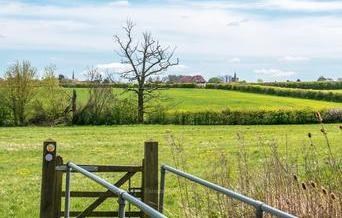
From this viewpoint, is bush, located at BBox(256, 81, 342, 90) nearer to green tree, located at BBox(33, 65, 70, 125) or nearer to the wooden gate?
green tree, located at BBox(33, 65, 70, 125)

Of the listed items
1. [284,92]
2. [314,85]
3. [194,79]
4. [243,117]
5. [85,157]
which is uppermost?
[194,79]

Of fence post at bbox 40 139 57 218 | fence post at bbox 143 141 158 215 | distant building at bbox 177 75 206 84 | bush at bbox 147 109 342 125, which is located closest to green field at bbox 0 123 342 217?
fence post at bbox 143 141 158 215

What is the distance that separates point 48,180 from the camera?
852 cm

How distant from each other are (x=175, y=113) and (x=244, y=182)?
135 ft

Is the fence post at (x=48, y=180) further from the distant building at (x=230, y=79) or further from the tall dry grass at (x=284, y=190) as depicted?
the distant building at (x=230, y=79)

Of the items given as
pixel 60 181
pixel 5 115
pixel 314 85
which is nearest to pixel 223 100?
pixel 314 85

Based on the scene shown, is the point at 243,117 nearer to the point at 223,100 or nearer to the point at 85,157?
the point at 223,100

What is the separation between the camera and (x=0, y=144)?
95.7 ft

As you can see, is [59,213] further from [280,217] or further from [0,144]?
[0,144]

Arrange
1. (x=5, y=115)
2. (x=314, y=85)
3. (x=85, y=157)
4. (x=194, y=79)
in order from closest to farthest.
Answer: (x=85, y=157) → (x=5, y=115) → (x=314, y=85) → (x=194, y=79)

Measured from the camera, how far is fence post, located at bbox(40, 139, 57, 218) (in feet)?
27.9

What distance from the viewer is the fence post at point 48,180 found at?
8508mm

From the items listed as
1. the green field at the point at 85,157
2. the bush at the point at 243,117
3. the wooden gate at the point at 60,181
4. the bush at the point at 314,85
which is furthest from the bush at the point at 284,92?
the wooden gate at the point at 60,181

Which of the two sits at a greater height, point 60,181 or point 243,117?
point 60,181
